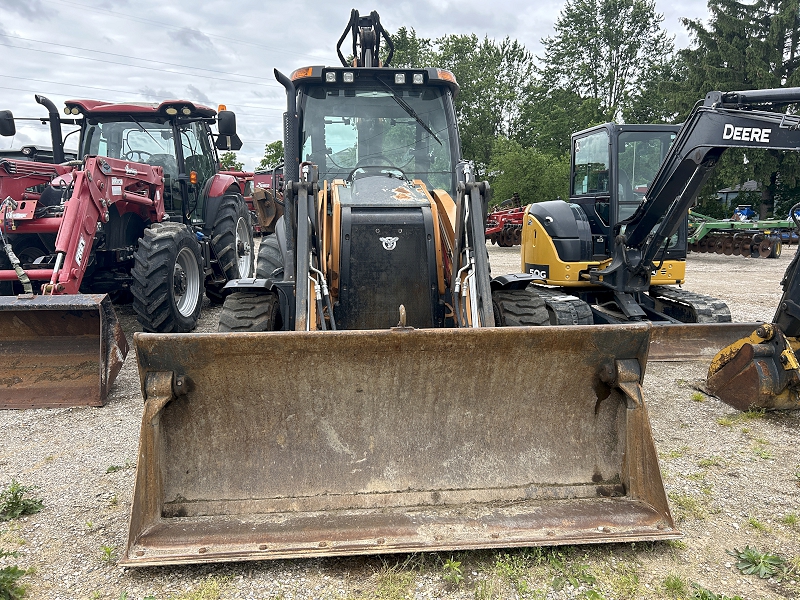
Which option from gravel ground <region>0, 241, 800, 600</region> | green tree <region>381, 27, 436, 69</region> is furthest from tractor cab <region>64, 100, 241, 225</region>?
green tree <region>381, 27, 436, 69</region>

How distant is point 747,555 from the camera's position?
8.19 feet

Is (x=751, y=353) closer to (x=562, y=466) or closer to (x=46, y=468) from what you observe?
(x=562, y=466)

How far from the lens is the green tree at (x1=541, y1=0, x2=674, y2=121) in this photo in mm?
37594

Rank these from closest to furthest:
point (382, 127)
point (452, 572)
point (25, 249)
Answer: point (452, 572) < point (382, 127) < point (25, 249)

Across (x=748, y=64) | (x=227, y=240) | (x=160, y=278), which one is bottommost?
(x=160, y=278)

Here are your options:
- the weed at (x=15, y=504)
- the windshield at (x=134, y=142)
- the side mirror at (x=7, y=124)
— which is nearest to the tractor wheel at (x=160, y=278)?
the windshield at (x=134, y=142)

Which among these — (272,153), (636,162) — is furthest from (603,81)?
(636,162)

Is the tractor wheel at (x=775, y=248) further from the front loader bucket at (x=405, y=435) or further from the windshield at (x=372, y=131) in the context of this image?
the front loader bucket at (x=405, y=435)

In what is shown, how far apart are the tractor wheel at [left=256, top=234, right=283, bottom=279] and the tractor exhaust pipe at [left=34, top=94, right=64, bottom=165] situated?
404cm

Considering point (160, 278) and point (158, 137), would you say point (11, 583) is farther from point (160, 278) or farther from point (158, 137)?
point (158, 137)

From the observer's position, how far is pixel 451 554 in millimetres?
2516

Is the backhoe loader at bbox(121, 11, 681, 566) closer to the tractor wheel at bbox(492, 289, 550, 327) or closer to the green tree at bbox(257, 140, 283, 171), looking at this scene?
the tractor wheel at bbox(492, 289, 550, 327)

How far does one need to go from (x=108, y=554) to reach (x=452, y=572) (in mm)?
1531

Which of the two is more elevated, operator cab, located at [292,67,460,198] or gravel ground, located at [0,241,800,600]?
operator cab, located at [292,67,460,198]
